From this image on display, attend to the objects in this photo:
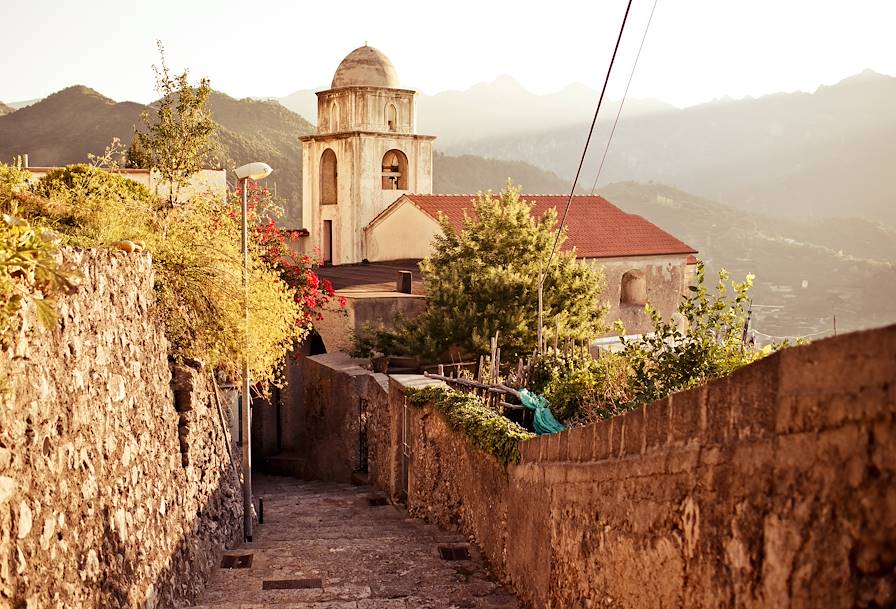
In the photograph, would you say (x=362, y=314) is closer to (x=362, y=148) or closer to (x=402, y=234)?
(x=402, y=234)

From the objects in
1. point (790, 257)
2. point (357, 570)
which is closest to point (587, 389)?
point (357, 570)

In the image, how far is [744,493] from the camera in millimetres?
4086

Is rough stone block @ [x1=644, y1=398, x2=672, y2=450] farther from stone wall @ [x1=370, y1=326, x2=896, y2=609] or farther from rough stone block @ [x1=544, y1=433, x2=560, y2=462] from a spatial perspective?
rough stone block @ [x1=544, y1=433, x2=560, y2=462]

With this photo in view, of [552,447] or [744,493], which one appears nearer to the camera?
[744,493]

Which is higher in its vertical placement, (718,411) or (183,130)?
(183,130)

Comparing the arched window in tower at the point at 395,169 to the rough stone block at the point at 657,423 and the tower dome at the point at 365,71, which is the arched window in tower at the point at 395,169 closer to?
the tower dome at the point at 365,71

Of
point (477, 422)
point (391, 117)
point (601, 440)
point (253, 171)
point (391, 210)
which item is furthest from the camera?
point (391, 117)

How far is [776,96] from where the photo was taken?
155m

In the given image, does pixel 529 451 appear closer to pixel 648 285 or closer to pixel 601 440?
pixel 601 440

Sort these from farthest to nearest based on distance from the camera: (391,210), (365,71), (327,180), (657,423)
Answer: (327,180), (365,71), (391,210), (657,423)

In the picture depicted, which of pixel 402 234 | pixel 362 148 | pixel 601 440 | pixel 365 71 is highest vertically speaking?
pixel 365 71

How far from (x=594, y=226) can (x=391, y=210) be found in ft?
21.2

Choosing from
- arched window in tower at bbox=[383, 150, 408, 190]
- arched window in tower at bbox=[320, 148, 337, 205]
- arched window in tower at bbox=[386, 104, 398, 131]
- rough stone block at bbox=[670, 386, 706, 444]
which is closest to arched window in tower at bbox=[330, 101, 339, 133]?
arched window in tower at bbox=[320, 148, 337, 205]

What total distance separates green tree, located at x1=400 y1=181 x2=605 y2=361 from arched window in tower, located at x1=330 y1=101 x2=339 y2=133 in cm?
1259
